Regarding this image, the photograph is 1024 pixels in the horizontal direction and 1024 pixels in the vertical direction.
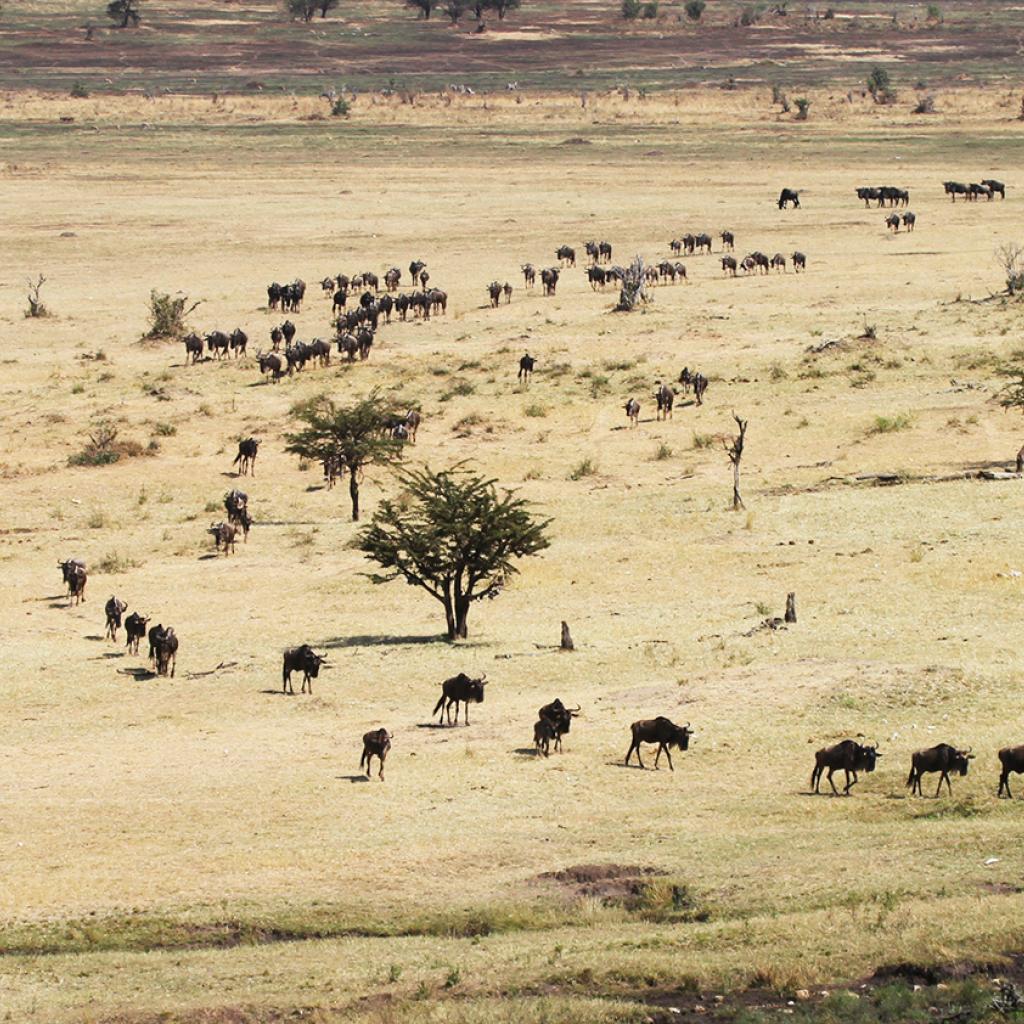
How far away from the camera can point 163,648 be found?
2830 centimetres

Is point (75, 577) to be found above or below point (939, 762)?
below

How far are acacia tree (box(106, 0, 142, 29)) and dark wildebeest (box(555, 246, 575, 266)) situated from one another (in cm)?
10278

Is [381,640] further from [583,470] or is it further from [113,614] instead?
[583,470]

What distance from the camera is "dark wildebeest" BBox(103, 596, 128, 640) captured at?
3092 cm

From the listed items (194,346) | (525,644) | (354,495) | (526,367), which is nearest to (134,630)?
(525,644)

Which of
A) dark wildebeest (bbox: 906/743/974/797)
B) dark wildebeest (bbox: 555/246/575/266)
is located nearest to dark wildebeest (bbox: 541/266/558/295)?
dark wildebeest (bbox: 555/246/575/266)

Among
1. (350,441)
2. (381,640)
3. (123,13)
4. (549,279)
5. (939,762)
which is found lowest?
(381,640)

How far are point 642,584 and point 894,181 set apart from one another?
192 ft

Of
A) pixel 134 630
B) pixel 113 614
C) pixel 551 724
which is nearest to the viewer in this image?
pixel 551 724

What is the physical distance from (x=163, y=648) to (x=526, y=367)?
23.9 metres

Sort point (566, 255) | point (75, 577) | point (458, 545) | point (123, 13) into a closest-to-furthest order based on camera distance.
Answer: point (458, 545), point (75, 577), point (566, 255), point (123, 13)

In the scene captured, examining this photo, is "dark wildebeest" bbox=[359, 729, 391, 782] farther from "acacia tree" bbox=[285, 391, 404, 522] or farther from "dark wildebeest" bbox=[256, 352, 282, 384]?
"dark wildebeest" bbox=[256, 352, 282, 384]

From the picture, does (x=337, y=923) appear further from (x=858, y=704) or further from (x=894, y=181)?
(x=894, y=181)

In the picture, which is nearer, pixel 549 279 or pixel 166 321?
pixel 166 321
